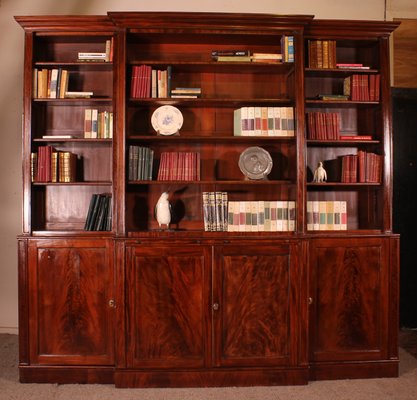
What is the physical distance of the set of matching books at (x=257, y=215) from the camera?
11.6ft

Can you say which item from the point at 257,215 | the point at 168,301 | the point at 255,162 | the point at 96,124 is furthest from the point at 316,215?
the point at 96,124

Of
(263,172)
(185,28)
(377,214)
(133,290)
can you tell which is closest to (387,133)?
(377,214)

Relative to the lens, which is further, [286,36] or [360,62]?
[360,62]

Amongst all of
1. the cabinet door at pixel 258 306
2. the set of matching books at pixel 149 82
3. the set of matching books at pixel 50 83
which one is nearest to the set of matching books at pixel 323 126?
the cabinet door at pixel 258 306

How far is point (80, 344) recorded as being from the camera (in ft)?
11.2

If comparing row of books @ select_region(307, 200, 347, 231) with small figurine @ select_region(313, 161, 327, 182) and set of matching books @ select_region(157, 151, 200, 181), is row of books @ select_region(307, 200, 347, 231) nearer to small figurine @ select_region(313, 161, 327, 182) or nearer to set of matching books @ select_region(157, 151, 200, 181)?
small figurine @ select_region(313, 161, 327, 182)

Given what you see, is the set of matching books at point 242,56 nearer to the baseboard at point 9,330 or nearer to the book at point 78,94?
the book at point 78,94

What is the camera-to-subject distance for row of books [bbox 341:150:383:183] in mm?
3588

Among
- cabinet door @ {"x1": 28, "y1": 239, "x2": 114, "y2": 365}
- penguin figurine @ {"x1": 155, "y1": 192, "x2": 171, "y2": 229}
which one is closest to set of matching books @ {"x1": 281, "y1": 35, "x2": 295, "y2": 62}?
penguin figurine @ {"x1": 155, "y1": 192, "x2": 171, "y2": 229}

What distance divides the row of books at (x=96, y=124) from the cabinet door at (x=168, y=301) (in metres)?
0.93

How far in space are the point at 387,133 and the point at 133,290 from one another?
2223 millimetres

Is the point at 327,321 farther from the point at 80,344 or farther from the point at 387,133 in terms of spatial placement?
the point at 80,344

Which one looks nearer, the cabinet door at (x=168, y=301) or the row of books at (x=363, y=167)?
the cabinet door at (x=168, y=301)

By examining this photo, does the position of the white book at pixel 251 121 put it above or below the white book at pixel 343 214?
above
